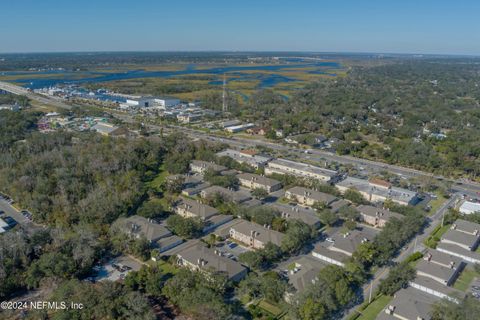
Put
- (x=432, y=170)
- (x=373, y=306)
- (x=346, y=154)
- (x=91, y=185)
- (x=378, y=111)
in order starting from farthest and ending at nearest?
(x=378, y=111), (x=346, y=154), (x=432, y=170), (x=91, y=185), (x=373, y=306)

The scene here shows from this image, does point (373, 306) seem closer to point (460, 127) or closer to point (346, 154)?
point (346, 154)

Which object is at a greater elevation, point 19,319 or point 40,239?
point 40,239

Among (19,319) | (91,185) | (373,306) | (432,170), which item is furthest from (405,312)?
(432,170)

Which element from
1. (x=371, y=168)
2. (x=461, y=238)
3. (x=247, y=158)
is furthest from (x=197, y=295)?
(x=371, y=168)

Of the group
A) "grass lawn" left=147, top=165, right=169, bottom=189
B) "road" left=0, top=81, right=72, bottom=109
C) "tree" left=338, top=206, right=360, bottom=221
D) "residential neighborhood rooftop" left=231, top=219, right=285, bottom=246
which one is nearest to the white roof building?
"tree" left=338, top=206, right=360, bottom=221

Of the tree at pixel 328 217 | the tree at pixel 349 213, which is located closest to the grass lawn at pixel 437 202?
the tree at pixel 349 213

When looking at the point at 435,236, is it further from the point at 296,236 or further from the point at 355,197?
the point at 296,236

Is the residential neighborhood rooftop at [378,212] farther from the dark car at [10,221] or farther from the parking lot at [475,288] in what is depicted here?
the dark car at [10,221]
